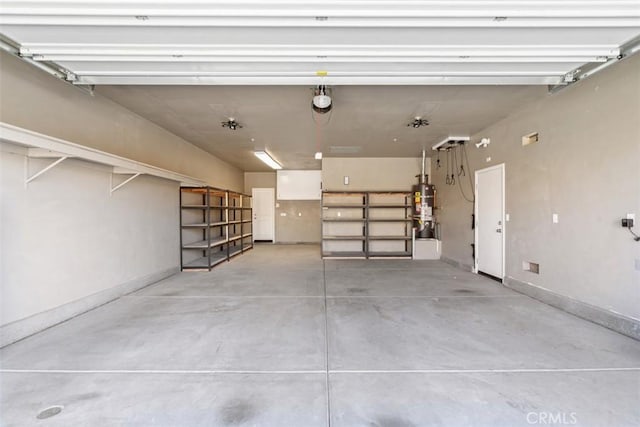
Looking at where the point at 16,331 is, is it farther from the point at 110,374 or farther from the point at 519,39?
the point at 519,39

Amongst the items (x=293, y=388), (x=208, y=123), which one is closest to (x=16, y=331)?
(x=293, y=388)

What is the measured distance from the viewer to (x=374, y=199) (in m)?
7.85

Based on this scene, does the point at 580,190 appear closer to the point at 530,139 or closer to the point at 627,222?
the point at 627,222

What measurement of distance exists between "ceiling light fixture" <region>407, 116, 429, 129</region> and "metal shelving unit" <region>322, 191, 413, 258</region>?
2.85 m

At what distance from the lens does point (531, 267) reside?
404cm

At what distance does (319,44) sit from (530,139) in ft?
12.0

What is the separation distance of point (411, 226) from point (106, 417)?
711cm

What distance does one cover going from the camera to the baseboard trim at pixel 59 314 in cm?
256

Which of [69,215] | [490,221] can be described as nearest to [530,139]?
[490,221]

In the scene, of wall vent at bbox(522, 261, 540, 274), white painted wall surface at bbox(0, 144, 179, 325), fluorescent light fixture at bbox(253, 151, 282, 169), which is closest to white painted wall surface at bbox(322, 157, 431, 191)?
fluorescent light fixture at bbox(253, 151, 282, 169)

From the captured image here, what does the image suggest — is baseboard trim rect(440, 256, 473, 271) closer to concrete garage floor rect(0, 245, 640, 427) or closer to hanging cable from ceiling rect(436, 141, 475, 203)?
hanging cable from ceiling rect(436, 141, 475, 203)

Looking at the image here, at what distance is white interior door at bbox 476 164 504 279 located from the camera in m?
4.74

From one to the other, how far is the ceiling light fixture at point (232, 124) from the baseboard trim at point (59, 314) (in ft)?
9.67

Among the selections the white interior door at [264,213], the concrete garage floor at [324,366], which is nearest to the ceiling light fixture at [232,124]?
the concrete garage floor at [324,366]
